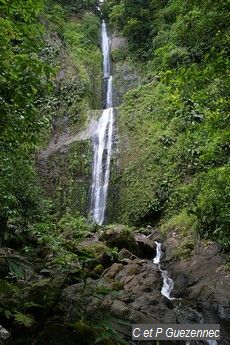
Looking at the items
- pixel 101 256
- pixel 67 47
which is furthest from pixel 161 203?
pixel 67 47

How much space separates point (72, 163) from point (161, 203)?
5780 millimetres

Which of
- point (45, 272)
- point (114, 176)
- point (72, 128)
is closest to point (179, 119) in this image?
point (114, 176)

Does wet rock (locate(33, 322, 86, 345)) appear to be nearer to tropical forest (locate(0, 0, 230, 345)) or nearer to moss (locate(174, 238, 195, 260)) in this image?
tropical forest (locate(0, 0, 230, 345))

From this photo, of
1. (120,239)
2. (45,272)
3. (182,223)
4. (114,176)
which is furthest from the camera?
(114,176)

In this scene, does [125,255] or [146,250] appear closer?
[125,255]

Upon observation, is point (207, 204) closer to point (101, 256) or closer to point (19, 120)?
point (101, 256)

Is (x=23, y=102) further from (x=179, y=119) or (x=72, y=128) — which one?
(x=72, y=128)

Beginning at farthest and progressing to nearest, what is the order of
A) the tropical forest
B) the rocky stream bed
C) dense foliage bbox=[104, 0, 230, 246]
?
1. dense foliage bbox=[104, 0, 230, 246]
2. the tropical forest
3. the rocky stream bed

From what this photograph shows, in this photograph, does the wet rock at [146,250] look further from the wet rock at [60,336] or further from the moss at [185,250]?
the wet rock at [60,336]

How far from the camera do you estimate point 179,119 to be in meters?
17.1

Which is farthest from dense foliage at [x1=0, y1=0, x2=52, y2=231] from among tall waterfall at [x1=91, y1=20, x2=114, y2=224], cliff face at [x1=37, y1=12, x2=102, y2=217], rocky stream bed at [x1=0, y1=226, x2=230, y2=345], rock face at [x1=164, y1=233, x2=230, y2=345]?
cliff face at [x1=37, y1=12, x2=102, y2=217]

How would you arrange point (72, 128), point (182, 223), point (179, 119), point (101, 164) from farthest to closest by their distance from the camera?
point (72, 128)
point (101, 164)
point (179, 119)
point (182, 223)

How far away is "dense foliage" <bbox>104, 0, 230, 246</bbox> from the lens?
15.5ft

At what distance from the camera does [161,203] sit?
1547 centimetres
